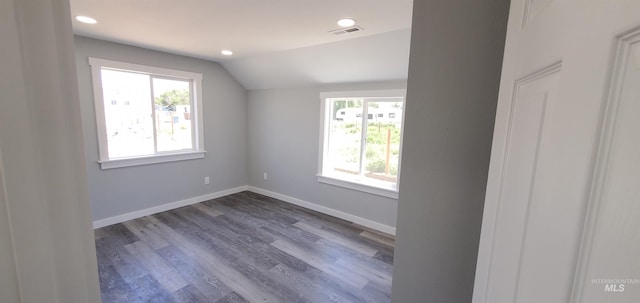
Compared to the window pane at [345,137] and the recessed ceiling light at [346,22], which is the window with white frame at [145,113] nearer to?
the window pane at [345,137]

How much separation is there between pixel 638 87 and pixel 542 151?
211mm

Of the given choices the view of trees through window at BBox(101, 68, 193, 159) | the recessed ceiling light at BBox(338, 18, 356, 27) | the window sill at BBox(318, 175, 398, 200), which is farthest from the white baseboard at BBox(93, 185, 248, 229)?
the recessed ceiling light at BBox(338, 18, 356, 27)

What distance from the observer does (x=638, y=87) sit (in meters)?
0.26

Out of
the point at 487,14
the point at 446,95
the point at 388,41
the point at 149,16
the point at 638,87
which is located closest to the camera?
the point at 638,87

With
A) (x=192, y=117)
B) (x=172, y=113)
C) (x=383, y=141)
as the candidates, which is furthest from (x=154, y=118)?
(x=383, y=141)

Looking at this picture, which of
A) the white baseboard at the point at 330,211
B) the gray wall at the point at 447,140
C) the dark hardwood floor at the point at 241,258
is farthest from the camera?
the white baseboard at the point at 330,211

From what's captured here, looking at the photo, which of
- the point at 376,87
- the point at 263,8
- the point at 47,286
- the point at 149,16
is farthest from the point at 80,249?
the point at 376,87

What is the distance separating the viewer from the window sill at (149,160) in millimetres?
3168

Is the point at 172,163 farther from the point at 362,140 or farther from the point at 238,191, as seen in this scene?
the point at 362,140

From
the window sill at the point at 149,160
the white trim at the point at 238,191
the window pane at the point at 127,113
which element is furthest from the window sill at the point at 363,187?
the window pane at the point at 127,113

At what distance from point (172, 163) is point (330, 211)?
249 cm

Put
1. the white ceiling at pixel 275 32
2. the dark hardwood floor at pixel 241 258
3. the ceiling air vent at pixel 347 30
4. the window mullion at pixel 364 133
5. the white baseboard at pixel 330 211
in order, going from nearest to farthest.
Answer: the white ceiling at pixel 275 32
the dark hardwood floor at pixel 241 258
the ceiling air vent at pixel 347 30
the white baseboard at pixel 330 211
the window mullion at pixel 364 133

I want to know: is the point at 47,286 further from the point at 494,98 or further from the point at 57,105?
Result: the point at 494,98

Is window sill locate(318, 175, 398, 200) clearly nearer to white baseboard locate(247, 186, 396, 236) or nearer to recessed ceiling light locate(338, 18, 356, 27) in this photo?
white baseboard locate(247, 186, 396, 236)
